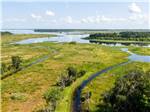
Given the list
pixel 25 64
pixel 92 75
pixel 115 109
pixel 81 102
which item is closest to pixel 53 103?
pixel 81 102

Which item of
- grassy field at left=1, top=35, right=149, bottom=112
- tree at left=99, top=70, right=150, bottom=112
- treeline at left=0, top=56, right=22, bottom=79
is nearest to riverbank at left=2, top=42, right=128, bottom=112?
grassy field at left=1, top=35, right=149, bottom=112

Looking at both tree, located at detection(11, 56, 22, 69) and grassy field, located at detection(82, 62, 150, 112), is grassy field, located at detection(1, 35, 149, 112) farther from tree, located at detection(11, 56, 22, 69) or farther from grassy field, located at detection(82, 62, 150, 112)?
tree, located at detection(11, 56, 22, 69)

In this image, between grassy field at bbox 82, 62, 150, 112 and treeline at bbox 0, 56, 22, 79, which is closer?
grassy field at bbox 82, 62, 150, 112

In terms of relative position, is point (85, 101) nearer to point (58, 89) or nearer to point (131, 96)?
point (58, 89)

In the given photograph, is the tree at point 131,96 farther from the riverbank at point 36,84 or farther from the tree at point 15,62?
the tree at point 15,62

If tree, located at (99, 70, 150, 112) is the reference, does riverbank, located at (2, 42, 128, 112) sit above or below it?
below

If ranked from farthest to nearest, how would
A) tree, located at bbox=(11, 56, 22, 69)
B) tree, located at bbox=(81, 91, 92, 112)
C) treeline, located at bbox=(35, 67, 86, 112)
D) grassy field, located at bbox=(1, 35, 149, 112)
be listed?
tree, located at bbox=(11, 56, 22, 69) → grassy field, located at bbox=(1, 35, 149, 112) → treeline, located at bbox=(35, 67, 86, 112) → tree, located at bbox=(81, 91, 92, 112)

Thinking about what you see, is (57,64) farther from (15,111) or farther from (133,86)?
(133,86)

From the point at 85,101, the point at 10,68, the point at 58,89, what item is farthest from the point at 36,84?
the point at 85,101
